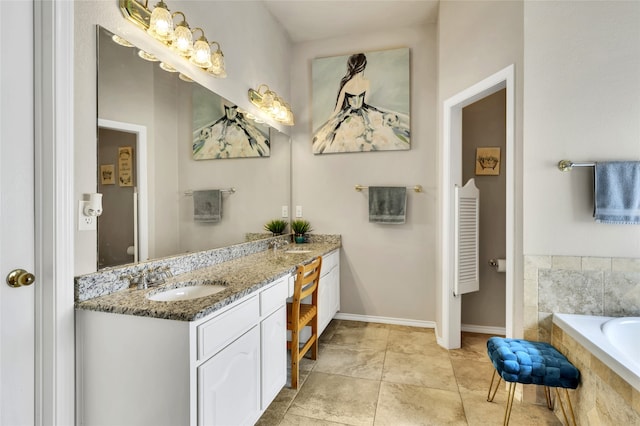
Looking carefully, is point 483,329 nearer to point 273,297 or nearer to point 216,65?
point 273,297

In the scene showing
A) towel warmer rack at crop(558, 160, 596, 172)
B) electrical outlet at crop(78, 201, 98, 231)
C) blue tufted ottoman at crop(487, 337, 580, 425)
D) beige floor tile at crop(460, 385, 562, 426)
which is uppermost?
towel warmer rack at crop(558, 160, 596, 172)

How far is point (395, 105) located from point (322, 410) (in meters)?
2.68

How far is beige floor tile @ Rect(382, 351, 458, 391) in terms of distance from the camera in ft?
7.11

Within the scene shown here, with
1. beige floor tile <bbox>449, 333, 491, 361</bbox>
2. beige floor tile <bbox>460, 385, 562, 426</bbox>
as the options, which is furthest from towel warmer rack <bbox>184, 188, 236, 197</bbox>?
beige floor tile <bbox>449, 333, 491, 361</bbox>

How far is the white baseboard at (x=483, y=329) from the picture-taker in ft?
9.94

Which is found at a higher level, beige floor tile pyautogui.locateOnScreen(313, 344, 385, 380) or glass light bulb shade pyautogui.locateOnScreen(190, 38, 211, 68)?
glass light bulb shade pyautogui.locateOnScreen(190, 38, 211, 68)

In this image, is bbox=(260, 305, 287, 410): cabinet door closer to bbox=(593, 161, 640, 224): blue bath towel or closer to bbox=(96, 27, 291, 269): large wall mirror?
bbox=(96, 27, 291, 269): large wall mirror

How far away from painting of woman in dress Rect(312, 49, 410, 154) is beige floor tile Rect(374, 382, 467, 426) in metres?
2.12

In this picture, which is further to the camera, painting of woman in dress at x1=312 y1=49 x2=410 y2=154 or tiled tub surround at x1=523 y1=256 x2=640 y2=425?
painting of woman in dress at x1=312 y1=49 x2=410 y2=154

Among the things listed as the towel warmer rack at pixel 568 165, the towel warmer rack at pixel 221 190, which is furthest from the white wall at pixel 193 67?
the towel warmer rack at pixel 568 165

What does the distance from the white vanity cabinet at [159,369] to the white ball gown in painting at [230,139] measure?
110cm

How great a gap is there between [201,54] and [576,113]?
2.23 meters

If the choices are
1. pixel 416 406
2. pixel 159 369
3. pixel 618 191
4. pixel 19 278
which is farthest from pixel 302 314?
pixel 618 191

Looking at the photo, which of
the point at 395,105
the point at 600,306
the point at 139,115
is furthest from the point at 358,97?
the point at 600,306
